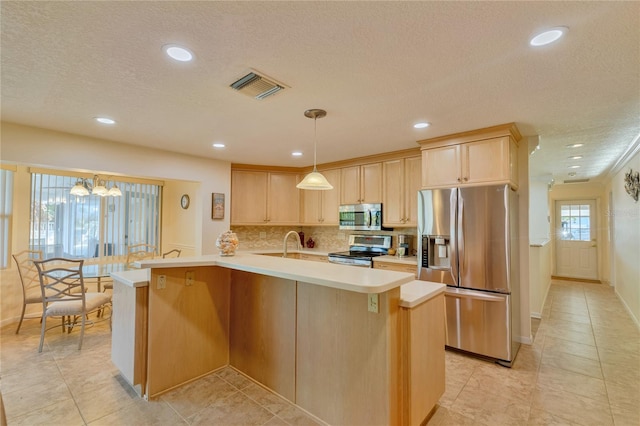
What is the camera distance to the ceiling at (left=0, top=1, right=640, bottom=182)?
1.40 meters

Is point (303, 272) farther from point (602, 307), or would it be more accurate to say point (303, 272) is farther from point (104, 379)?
point (602, 307)

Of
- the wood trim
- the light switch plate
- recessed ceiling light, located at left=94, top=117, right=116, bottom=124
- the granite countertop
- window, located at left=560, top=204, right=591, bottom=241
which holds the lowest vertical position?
the light switch plate

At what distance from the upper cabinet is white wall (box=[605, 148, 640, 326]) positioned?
1.83 meters

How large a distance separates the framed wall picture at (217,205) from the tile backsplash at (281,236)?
0.59 meters

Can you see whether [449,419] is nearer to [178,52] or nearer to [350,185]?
[178,52]

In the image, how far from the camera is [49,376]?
2.61 m

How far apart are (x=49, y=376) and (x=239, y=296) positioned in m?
1.82

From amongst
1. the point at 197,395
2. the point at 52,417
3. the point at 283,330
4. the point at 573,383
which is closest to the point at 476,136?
the point at 573,383

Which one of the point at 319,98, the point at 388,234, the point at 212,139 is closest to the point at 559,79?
the point at 319,98

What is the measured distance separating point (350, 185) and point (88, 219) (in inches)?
176

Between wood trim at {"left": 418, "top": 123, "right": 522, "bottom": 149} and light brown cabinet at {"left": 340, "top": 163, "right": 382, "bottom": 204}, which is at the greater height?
wood trim at {"left": 418, "top": 123, "right": 522, "bottom": 149}

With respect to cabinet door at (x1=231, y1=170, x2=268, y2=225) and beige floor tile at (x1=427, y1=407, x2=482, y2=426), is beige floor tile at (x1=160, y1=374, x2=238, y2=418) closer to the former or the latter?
beige floor tile at (x1=427, y1=407, x2=482, y2=426)

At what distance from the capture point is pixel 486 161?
3.05 metres

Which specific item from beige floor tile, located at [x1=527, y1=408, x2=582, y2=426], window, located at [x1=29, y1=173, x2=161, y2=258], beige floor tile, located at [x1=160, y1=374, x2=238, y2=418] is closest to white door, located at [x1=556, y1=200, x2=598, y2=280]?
beige floor tile, located at [x1=527, y1=408, x2=582, y2=426]
